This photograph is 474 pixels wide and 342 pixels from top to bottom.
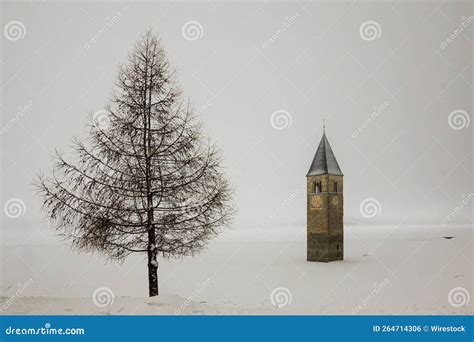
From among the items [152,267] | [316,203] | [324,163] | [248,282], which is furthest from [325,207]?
[152,267]

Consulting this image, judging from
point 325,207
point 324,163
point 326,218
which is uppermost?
point 324,163

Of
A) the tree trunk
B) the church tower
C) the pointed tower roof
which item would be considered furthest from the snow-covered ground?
the pointed tower roof

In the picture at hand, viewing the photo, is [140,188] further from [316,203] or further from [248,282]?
[316,203]

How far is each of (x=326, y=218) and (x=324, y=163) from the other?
90.8 inches

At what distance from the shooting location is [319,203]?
18.0 metres

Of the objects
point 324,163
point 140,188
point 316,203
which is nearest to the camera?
point 140,188

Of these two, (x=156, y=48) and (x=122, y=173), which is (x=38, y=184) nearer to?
(x=122, y=173)

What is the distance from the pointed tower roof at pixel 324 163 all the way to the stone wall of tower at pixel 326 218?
8.9 inches

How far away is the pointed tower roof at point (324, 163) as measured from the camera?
52.6 feet

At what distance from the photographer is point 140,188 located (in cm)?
1173

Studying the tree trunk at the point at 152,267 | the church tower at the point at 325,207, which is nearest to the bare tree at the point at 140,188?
the tree trunk at the point at 152,267

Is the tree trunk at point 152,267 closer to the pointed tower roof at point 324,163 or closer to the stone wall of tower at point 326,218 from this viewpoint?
the stone wall of tower at point 326,218

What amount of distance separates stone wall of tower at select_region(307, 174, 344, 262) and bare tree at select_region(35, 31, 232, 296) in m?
5.37
